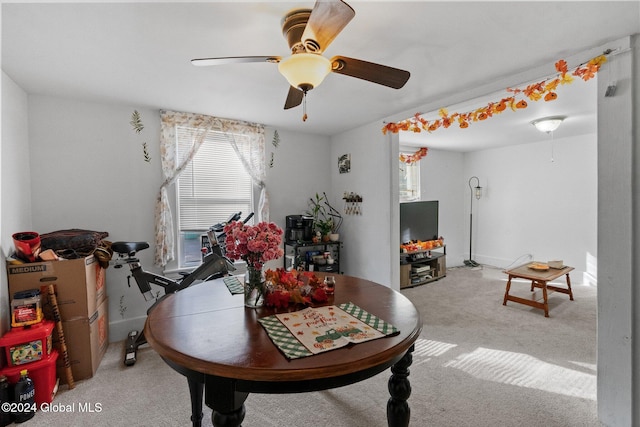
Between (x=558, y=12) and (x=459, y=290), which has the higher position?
(x=558, y=12)

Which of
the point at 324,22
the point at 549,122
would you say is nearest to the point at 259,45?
the point at 324,22

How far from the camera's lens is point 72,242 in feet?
8.07

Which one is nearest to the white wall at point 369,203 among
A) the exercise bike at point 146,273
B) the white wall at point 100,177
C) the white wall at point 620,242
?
the exercise bike at point 146,273

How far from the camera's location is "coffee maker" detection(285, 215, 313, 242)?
388 cm

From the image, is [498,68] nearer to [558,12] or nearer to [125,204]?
[558,12]

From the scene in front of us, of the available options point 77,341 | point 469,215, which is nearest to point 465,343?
point 77,341

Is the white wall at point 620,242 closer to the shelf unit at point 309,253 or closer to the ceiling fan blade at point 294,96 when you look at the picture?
the ceiling fan blade at point 294,96

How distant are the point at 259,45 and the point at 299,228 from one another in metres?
2.41

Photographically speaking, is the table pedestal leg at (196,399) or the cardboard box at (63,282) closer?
the table pedestal leg at (196,399)

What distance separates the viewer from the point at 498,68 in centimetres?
→ 221

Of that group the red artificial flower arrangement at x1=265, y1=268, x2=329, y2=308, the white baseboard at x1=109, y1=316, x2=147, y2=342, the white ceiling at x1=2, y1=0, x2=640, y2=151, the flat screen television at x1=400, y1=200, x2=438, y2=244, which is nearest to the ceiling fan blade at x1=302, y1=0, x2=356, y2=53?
the white ceiling at x1=2, y1=0, x2=640, y2=151

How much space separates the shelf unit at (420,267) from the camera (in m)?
4.63

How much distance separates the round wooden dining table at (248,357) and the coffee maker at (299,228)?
2.35 metres

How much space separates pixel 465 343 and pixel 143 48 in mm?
3534
